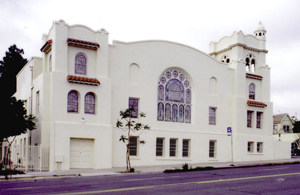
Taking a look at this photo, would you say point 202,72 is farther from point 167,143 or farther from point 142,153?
point 142,153

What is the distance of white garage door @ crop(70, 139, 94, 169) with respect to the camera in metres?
24.6

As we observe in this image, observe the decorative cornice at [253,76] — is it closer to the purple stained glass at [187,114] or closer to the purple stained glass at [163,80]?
the purple stained glass at [187,114]

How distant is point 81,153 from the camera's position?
25.0 m

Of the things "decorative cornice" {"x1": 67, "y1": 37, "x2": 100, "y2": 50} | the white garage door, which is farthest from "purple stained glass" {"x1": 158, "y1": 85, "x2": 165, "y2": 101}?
the white garage door

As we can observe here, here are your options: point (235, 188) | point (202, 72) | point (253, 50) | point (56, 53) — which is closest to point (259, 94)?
point (253, 50)

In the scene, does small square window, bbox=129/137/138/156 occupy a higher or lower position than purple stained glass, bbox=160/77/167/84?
lower

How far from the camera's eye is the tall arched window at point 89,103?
25500mm

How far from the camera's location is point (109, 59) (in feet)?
88.6

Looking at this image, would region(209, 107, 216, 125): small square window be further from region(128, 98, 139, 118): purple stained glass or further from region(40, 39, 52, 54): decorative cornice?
region(40, 39, 52, 54): decorative cornice

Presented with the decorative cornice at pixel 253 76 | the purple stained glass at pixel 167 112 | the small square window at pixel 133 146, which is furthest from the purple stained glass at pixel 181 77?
the decorative cornice at pixel 253 76

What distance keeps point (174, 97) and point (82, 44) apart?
31.1 feet

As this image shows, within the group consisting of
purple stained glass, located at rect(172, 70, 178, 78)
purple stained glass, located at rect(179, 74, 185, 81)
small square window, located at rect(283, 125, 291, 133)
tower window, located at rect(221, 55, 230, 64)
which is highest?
tower window, located at rect(221, 55, 230, 64)

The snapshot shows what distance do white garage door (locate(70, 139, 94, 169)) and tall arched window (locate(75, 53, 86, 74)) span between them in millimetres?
4900

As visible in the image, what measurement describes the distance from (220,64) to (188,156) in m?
8.99
